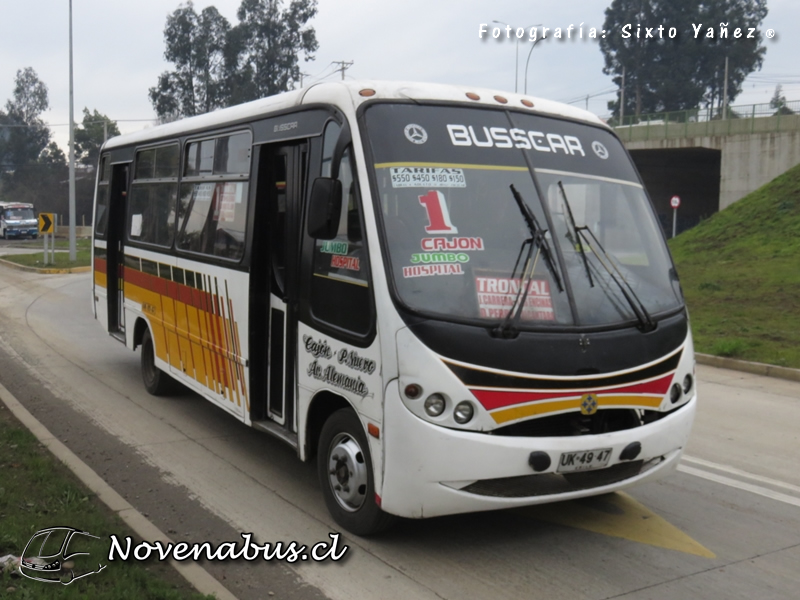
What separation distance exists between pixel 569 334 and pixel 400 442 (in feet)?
3.68

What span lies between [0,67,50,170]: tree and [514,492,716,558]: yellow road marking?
11106cm

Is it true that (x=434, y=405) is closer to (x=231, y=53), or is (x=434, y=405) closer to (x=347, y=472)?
(x=347, y=472)

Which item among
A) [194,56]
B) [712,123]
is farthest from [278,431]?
[194,56]

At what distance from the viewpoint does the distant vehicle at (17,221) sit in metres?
60.1

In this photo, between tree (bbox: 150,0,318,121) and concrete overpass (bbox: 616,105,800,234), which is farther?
tree (bbox: 150,0,318,121)

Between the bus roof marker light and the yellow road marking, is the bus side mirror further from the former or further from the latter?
the yellow road marking

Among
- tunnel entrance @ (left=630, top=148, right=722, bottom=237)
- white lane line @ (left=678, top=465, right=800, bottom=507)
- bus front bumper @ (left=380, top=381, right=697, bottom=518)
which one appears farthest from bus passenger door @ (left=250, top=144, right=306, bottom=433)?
tunnel entrance @ (left=630, top=148, right=722, bottom=237)

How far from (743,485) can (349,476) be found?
10.3ft

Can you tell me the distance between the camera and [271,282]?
21.7 feet

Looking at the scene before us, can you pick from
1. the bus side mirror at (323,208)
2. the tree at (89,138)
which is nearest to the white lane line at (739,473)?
the bus side mirror at (323,208)

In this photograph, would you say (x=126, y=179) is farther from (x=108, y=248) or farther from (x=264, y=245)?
(x=264, y=245)

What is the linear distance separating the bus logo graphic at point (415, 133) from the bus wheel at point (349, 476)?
1.70 m

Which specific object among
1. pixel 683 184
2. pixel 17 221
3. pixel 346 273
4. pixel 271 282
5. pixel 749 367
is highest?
pixel 683 184

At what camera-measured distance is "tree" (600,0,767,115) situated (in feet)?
273
